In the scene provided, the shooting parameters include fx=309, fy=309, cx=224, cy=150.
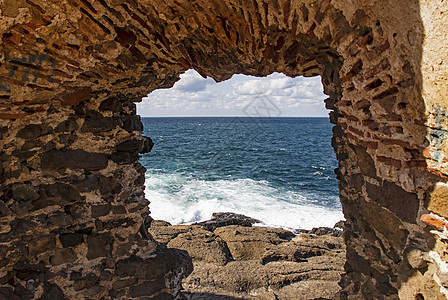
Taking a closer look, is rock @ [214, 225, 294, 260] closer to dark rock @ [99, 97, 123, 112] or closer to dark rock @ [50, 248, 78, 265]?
dark rock @ [50, 248, 78, 265]

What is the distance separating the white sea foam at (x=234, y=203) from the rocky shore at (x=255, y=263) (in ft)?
11.9

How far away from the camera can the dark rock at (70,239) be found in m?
3.27

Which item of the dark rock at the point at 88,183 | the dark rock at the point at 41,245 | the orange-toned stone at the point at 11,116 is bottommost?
the dark rock at the point at 41,245

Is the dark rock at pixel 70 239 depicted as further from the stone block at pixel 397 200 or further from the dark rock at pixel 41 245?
the stone block at pixel 397 200

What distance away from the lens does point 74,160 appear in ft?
10.8

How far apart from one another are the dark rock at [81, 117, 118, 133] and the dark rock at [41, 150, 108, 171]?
0.85 feet

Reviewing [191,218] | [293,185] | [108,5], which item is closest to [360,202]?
[108,5]

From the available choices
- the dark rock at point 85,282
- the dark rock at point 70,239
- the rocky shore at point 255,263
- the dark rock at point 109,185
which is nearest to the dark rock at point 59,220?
the dark rock at point 70,239

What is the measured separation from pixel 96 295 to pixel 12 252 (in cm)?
99

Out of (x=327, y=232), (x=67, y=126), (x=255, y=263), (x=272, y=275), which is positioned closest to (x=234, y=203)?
(x=327, y=232)

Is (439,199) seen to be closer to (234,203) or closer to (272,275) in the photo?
(272,275)

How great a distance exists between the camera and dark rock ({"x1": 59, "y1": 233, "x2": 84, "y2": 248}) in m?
3.27

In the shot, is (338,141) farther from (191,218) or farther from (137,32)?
(191,218)

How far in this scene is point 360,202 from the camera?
288 centimetres
